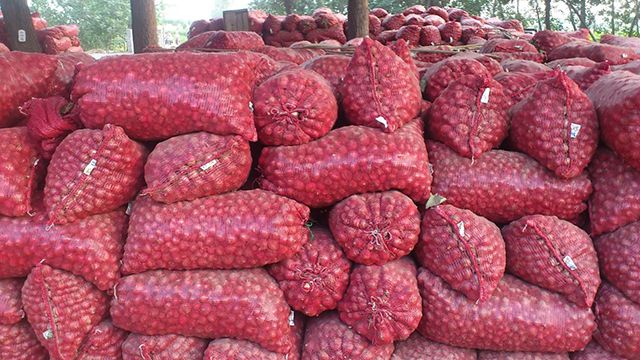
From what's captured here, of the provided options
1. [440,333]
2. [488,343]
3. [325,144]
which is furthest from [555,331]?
[325,144]

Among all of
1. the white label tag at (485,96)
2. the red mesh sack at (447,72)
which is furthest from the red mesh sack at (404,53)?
the white label tag at (485,96)

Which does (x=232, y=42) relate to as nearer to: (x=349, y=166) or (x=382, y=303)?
(x=349, y=166)

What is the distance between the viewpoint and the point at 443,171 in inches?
A: 68.5

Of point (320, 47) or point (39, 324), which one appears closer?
point (39, 324)

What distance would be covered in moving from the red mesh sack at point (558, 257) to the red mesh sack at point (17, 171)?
1626mm

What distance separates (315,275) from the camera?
5.42ft

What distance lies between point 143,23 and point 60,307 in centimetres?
425

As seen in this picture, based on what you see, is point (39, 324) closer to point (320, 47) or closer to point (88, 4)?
point (320, 47)

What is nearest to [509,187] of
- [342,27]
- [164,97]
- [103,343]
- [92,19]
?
[164,97]

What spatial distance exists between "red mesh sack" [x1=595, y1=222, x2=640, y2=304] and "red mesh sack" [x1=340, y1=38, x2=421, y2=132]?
80 centimetres

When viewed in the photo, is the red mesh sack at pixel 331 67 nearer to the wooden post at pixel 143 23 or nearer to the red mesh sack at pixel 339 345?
the red mesh sack at pixel 339 345

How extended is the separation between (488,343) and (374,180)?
0.70 meters

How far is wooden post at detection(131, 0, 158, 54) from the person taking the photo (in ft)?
16.9

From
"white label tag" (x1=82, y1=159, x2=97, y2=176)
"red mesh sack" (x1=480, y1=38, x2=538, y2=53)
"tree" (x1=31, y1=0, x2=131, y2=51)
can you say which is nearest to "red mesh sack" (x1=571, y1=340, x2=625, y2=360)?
"white label tag" (x1=82, y1=159, x2=97, y2=176)
